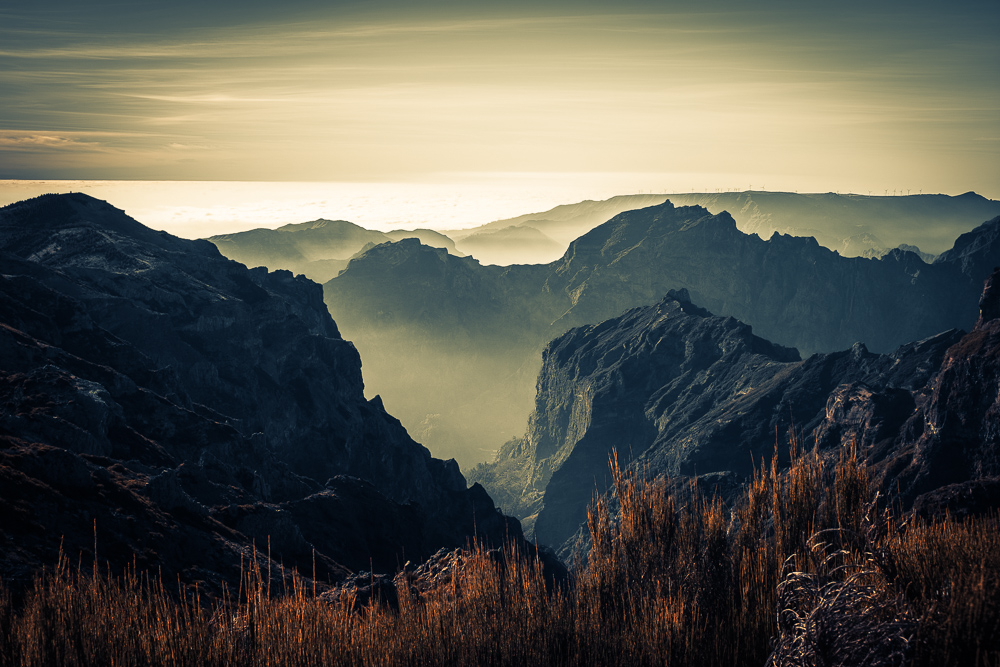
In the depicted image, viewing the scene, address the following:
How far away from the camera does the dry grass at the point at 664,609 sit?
13.0m

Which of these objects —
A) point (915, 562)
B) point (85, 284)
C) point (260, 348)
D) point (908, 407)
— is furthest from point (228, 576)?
point (908, 407)

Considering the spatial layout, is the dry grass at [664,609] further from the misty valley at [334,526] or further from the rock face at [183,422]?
the rock face at [183,422]

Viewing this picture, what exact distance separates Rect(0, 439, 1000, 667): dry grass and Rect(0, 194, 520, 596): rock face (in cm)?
689

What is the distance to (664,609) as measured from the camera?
640 inches

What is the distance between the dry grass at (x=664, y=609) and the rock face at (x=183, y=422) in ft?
22.6

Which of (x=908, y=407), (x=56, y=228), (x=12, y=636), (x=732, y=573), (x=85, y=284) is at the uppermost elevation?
(x=56, y=228)

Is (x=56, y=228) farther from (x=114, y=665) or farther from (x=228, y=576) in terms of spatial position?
(x=114, y=665)

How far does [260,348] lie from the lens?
131 m

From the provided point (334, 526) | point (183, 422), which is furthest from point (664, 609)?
point (183, 422)

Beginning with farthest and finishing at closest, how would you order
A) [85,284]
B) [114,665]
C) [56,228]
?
[56,228], [85,284], [114,665]

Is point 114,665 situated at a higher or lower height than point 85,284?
lower

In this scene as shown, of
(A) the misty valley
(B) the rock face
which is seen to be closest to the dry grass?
(A) the misty valley

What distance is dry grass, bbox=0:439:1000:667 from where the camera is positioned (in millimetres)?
12992

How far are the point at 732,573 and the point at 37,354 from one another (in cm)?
6346
